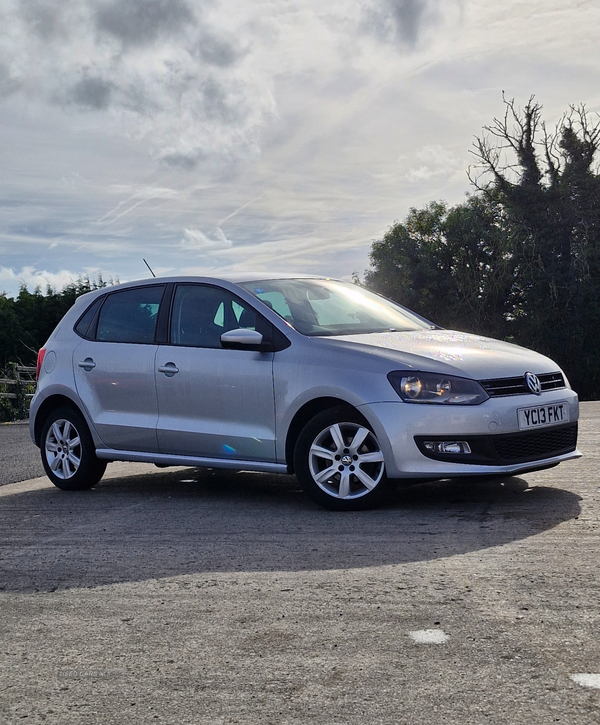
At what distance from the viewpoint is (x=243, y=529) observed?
613 centimetres

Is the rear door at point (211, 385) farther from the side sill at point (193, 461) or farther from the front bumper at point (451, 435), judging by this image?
the front bumper at point (451, 435)

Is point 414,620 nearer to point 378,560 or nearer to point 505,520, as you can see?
point 378,560

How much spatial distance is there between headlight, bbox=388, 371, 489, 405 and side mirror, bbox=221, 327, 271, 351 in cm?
106

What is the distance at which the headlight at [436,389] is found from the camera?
244 inches

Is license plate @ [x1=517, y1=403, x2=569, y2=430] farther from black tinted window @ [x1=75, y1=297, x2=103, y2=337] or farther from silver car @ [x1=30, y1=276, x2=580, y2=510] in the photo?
black tinted window @ [x1=75, y1=297, x2=103, y2=337]

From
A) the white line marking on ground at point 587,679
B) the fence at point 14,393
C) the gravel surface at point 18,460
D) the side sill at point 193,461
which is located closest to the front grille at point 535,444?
the side sill at point 193,461

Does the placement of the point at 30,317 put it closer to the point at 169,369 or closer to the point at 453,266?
the point at 453,266

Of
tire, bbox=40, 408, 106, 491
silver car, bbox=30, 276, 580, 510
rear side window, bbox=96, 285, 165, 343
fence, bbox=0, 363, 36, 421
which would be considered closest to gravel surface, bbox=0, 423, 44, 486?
tire, bbox=40, 408, 106, 491

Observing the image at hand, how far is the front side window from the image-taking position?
7281 mm

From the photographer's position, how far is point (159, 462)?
776 centimetres

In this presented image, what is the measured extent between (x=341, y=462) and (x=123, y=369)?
2.31 metres

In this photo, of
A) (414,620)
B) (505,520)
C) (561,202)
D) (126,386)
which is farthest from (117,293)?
(561,202)

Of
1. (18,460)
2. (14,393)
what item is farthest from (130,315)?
(14,393)

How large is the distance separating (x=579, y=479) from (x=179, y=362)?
316cm
